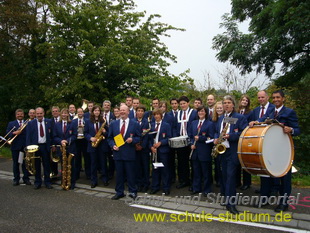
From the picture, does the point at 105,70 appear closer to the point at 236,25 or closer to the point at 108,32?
the point at 108,32

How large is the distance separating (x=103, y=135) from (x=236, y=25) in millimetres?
11577

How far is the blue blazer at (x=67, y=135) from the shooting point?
7.50 meters

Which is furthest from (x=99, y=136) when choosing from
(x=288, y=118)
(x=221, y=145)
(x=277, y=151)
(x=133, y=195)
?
(x=288, y=118)

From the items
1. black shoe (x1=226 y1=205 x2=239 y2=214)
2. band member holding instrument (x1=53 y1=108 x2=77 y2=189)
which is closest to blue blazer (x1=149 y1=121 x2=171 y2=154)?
black shoe (x1=226 y1=205 x2=239 y2=214)

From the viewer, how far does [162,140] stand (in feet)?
20.8

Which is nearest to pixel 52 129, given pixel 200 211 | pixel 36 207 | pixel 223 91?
pixel 36 207

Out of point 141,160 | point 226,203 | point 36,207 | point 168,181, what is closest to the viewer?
point 226,203

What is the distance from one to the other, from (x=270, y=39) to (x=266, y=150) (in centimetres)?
955

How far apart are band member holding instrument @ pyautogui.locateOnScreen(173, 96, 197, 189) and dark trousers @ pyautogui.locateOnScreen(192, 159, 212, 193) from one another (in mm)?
660

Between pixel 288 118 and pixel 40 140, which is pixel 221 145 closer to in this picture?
pixel 288 118

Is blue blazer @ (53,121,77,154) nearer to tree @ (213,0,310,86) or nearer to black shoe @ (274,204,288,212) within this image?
black shoe @ (274,204,288,212)

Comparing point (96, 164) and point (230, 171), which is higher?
point (230, 171)

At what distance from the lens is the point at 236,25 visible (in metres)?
15.4

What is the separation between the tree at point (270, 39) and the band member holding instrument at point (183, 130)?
669 cm
